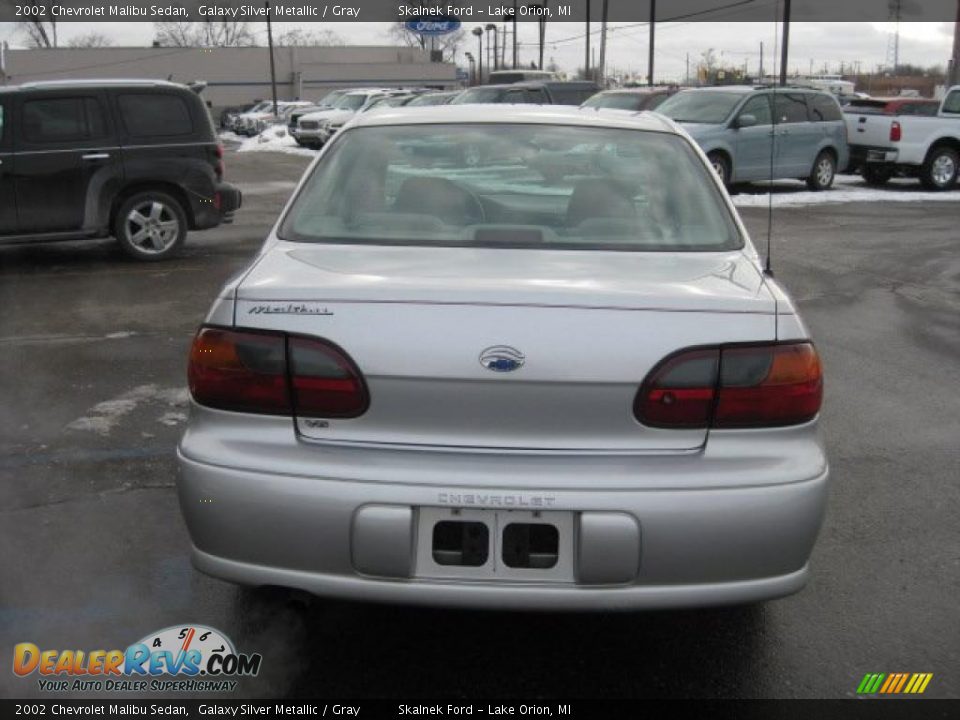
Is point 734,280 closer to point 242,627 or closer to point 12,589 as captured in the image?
point 242,627

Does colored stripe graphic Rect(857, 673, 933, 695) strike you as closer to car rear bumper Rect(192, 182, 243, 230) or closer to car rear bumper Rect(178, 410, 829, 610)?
car rear bumper Rect(178, 410, 829, 610)

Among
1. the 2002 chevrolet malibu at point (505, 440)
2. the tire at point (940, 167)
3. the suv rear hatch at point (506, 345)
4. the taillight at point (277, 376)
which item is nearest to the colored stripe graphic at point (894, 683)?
the 2002 chevrolet malibu at point (505, 440)

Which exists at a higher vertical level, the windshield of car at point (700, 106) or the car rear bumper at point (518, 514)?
the windshield of car at point (700, 106)

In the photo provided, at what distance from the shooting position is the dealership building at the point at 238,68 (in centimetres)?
7656

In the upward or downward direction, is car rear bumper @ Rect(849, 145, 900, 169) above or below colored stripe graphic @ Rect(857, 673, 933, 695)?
above

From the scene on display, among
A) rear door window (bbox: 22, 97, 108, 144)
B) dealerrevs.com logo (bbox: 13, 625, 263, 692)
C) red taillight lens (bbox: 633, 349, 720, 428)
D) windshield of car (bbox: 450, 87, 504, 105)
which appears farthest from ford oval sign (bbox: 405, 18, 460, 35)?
red taillight lens (bbox: 633, 349, 720, 428)

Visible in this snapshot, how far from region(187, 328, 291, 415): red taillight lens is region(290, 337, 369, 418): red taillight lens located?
0.04 meters

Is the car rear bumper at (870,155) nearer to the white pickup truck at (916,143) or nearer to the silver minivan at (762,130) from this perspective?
the white pickup truck at (916,143)

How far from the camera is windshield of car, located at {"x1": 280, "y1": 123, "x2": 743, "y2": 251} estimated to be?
3354mm

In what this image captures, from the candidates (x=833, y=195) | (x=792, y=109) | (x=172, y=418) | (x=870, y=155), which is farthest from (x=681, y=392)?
(x=870, y=155)

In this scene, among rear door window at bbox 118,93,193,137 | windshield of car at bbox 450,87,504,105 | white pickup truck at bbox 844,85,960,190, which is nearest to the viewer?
rear door window at bbox 118,93,193,137

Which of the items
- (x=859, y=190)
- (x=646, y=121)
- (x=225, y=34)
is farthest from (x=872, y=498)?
(x=225, y=34)

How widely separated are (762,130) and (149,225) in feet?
33.2

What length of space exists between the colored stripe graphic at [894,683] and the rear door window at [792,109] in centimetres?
1533
